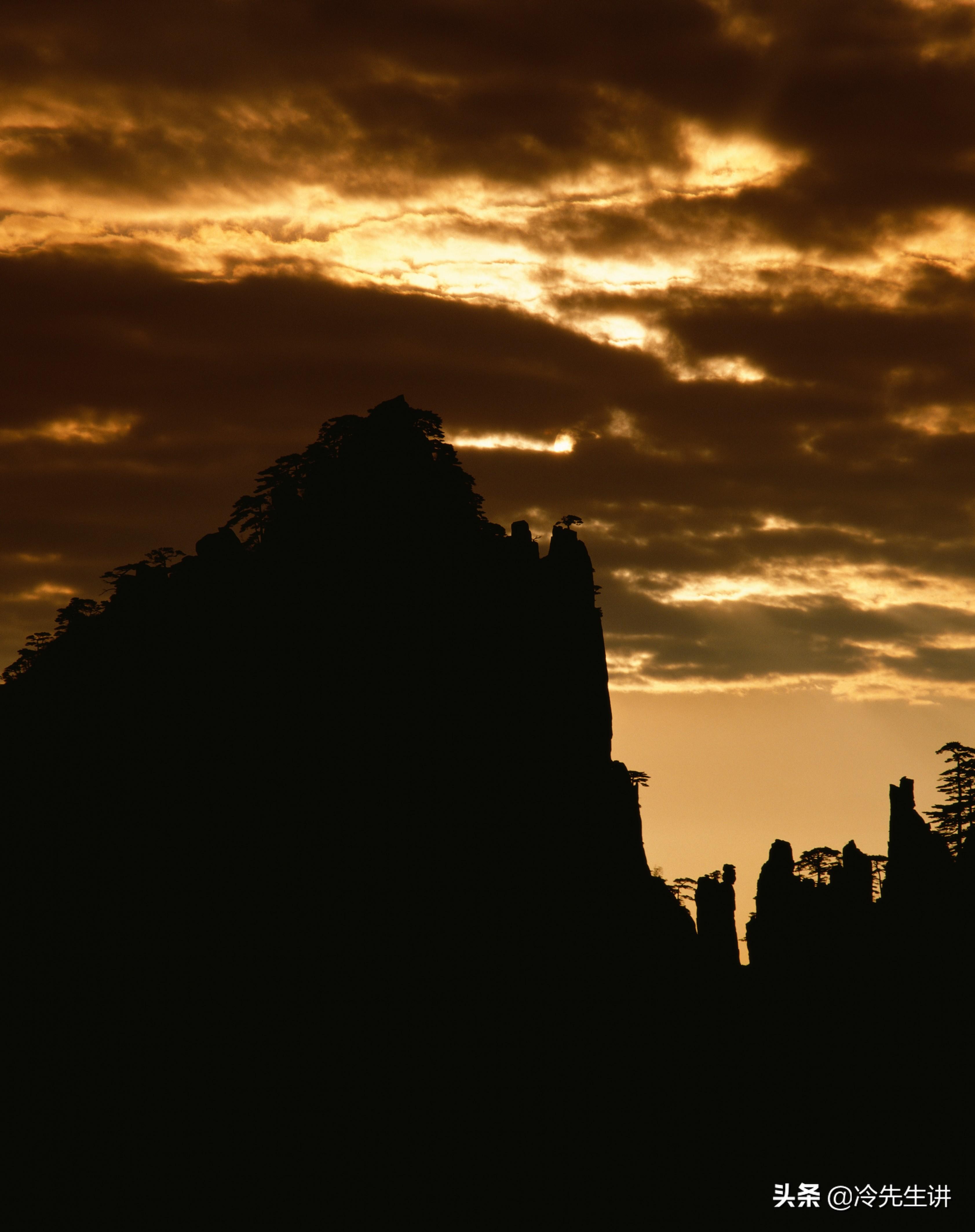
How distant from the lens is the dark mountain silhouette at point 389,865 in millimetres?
73625

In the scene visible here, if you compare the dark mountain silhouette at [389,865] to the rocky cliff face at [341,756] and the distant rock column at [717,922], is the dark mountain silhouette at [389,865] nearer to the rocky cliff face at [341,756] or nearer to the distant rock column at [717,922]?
the rocky cliff face at [341,756]

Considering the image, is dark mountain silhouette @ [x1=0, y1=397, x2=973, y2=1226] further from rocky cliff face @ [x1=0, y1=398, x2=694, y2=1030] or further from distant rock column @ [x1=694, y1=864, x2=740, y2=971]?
distant rock column @ [x1=694, y1=864, x2=740, y2=971]

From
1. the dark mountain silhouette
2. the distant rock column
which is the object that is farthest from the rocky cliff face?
the distant rock column

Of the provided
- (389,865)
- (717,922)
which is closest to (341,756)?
(389,865)

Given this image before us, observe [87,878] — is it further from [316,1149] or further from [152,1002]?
[316,1149]

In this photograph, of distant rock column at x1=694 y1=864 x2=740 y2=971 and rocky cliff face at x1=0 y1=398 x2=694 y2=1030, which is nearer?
rocky cliff face at x1=0 y1=398 x2=694 y2=1030

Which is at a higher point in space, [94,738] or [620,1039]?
[94,738]

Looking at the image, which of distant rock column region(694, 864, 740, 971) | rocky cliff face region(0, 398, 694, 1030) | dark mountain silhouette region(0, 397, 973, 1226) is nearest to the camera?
dark mountain silhouette region(0, 397, 973, 1226)

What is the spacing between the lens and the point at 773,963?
100312 millimetres

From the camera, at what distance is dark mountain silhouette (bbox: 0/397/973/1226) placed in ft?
242

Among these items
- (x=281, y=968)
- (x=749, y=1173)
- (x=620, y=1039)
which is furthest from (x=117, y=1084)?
(x=749, y=1173)

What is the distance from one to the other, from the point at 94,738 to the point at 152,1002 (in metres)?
18.1

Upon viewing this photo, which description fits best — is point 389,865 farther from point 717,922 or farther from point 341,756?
point 717,922

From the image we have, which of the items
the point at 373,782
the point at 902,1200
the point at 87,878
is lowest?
the point at 902,1200
